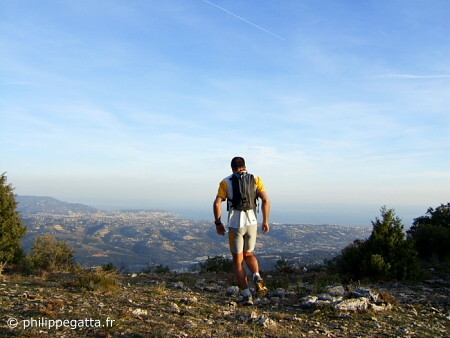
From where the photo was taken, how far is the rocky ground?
458 centimetres

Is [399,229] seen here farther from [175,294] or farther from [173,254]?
[173,254]

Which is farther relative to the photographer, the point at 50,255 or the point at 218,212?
the point at 50,255

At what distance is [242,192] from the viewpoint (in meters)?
6.48

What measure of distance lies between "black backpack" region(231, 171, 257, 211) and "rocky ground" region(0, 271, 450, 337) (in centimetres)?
172

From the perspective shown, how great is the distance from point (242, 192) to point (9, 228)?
1011cm

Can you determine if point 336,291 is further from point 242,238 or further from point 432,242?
point 432,242

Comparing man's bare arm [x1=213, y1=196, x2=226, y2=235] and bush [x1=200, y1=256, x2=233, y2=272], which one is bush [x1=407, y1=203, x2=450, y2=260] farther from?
man's bare arm [x1=213, y1=196, x2=226, y2=235]

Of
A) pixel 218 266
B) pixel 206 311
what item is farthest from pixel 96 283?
pixel 218 266

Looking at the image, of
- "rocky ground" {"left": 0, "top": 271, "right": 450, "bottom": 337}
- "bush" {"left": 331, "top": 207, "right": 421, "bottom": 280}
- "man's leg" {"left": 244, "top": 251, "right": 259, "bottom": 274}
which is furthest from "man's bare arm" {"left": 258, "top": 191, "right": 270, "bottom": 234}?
"bush" {"left": 331, "top": 207, "right": 421, "bottom": 280}

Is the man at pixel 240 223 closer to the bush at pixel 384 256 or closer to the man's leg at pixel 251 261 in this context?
the man's leg at pixel 251 261

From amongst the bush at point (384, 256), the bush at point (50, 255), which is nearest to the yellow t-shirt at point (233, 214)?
the bush at point (384, 256)

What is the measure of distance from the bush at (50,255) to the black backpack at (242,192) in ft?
22.7

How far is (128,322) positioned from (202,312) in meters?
1.28

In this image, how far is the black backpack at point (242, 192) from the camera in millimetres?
6477
